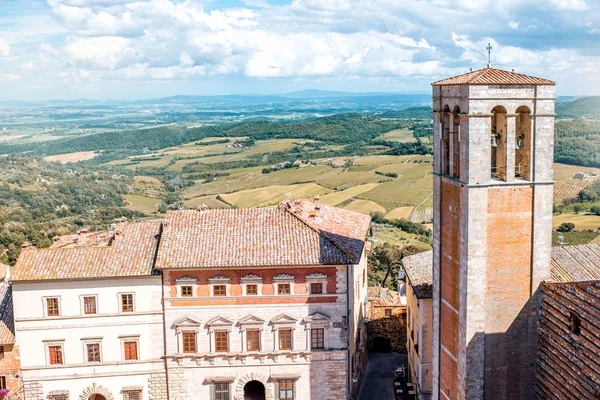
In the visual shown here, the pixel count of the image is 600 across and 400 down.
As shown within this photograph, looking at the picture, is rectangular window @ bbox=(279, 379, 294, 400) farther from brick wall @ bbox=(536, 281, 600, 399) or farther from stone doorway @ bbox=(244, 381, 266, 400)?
brick wall @ bbox=(536, 281, 600, 399)

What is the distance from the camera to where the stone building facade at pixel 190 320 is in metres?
32.8

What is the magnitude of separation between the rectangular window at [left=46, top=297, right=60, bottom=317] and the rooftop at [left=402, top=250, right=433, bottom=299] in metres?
18.8

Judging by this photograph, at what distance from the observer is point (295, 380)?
33.5 metres

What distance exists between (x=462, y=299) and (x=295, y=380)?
12.4m

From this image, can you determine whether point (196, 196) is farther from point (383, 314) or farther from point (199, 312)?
point (199, 312)

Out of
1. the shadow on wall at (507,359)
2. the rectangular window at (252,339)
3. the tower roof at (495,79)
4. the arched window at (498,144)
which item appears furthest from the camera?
the rectangular window at (252,339)

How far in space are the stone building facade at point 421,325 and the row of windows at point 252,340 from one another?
525 centimetres

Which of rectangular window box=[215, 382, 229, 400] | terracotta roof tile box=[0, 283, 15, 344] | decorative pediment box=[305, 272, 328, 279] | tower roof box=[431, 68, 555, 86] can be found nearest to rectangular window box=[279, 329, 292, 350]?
decorative pediment box=[305, 272, 328, 279]

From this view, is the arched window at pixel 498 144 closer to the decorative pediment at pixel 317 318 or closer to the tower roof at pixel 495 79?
the tower roof at pixel 495 79

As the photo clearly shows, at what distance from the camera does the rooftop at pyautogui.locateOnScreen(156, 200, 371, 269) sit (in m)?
32.7

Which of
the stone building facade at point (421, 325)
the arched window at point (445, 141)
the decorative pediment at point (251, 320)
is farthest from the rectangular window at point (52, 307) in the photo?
the arched window at point (445, 141)

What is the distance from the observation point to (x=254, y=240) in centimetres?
3403

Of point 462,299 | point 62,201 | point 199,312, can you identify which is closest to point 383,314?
point 199,312

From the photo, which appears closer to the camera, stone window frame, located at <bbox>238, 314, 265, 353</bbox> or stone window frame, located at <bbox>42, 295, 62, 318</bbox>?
stone window frame, located at <bbox>42, 295, 62, 318</bbox>
